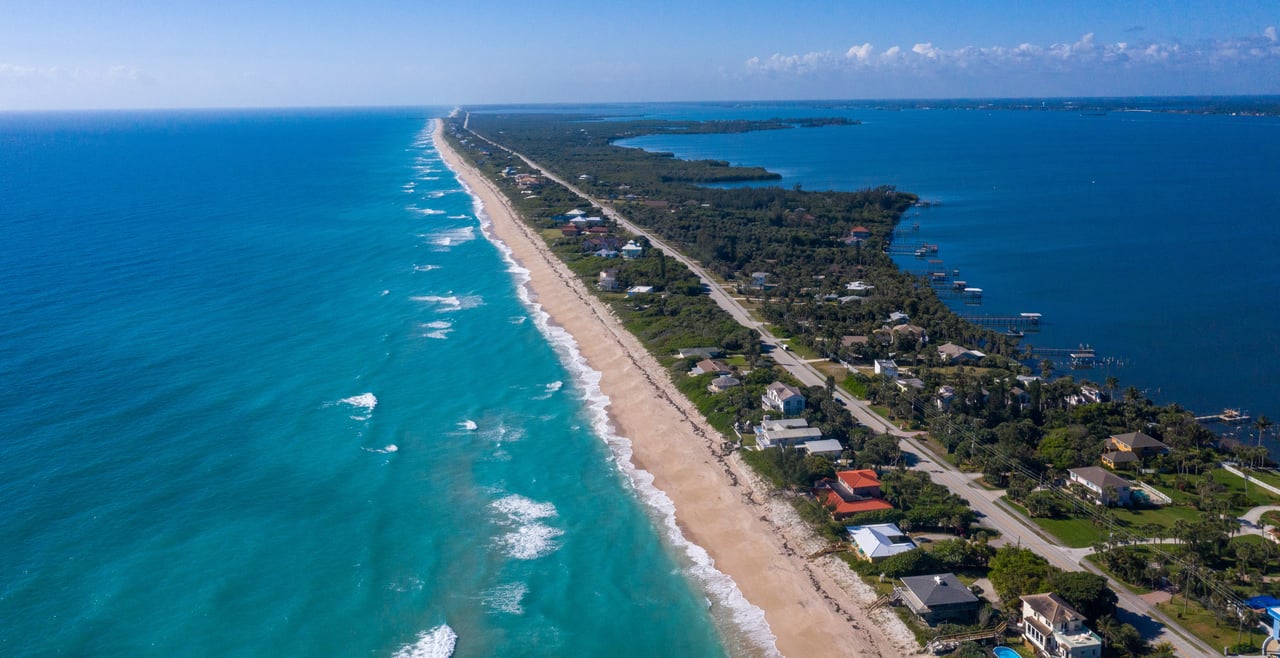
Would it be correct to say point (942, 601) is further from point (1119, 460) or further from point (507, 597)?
point (1119, 460)

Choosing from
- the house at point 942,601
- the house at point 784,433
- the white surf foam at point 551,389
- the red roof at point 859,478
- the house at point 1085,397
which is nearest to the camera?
the house at point 942,601

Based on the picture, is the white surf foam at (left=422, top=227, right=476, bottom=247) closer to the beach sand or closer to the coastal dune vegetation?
the coastal dune vegetation

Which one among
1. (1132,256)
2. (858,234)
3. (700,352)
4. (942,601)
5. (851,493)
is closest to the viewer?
(942,601)

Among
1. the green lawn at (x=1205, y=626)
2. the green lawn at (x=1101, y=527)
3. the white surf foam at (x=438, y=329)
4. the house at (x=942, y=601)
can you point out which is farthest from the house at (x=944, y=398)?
the white surf foam at (x=438, y=329)

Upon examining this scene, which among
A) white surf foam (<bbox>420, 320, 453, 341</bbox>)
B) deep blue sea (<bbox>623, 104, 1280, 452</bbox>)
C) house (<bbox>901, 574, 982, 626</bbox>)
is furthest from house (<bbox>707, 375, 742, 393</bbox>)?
deep blue sea (<bbox>623, 104, 1280, 452</bbox>)

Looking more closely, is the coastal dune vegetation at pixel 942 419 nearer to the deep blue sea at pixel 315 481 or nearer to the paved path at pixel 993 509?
the paved path at pixel 993 509

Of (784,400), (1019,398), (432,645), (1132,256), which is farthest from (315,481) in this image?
(1132,256)
